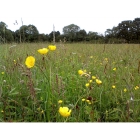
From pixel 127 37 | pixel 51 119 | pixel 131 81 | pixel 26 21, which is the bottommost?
pixel 51 119

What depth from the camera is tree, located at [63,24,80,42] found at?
3.70 ft

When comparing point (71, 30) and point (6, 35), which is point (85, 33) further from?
point (6, 35)

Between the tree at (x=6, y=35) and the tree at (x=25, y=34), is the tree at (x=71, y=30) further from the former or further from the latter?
the tree at (x=6, y=35)

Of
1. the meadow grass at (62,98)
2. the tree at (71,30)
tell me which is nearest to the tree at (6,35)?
the meadow grass at (62,98)

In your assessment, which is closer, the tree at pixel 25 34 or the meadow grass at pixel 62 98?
the meadow grass at pixel 62 98

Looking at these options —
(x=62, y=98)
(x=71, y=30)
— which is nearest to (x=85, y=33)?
(x=71, y=30)

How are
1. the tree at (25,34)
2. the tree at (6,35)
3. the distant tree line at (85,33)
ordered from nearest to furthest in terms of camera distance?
the distant tree line at (85,33)
the tree at (6,35)
the tree at (25,34)

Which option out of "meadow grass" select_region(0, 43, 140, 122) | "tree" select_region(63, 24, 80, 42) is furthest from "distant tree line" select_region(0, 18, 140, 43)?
"meadow grass" select_region(0, 43, 140, 122)

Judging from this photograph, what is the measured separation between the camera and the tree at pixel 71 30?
1.13m

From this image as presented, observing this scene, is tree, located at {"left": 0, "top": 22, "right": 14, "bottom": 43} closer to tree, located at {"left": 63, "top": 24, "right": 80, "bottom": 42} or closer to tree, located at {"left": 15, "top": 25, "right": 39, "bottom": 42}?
tree, located at {"left": 15, "top": 25, "right": 39, "bottom": 42}
